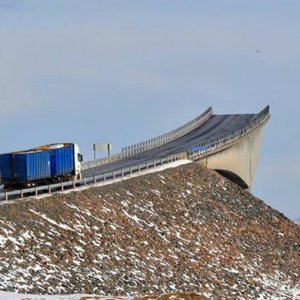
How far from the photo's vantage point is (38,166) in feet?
204

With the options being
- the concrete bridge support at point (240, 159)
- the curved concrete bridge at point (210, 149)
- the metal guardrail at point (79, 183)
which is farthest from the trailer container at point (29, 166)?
the concrete bridge support at point (240, 159)

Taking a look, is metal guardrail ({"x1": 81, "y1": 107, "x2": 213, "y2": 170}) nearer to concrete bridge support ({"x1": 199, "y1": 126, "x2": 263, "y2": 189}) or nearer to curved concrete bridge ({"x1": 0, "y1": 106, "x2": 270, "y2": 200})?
curved concrete bridge ({"x1": 0, "y1": 106, "x2": 270, "y2": 200})

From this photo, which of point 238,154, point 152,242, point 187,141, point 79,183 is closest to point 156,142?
point 187,141

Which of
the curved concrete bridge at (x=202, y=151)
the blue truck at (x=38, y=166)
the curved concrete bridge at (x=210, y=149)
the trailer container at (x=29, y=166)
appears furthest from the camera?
the curved concrete bridge at (x=210, y=149)

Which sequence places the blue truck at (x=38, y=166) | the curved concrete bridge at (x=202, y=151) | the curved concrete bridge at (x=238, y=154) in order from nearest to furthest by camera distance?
1. the blue truck at (x=38, y=166)
2. the curved concrete bridge at (x=202, y=151)
3. the curved concrete bridge at (x=238, y=154)

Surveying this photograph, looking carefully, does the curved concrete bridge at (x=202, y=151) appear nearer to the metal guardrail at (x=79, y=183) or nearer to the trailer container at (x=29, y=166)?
the metal guardrail at (x=79, y=183)

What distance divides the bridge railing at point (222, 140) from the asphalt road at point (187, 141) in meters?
2.97

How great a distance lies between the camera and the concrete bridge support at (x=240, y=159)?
93.5 m

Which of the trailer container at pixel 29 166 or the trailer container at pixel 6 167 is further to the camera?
the trailer container at pixel 6 167

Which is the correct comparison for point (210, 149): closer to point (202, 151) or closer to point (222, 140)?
point (202, 151)

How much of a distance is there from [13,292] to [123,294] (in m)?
7.16

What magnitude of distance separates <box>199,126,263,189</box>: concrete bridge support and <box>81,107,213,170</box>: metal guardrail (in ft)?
31.1

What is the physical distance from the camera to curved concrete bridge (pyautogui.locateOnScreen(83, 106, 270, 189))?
8744cm

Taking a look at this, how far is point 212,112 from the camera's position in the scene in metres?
138
